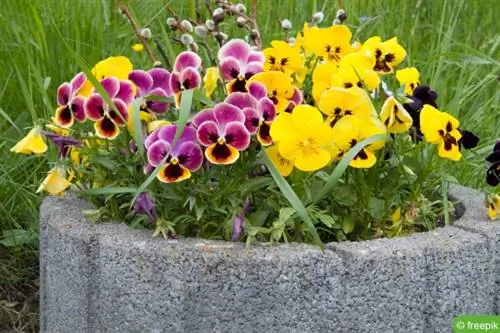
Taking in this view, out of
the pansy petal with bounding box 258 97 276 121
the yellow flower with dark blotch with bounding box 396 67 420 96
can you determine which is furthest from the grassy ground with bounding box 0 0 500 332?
the pansy petal with bounding box 258 97 276 121

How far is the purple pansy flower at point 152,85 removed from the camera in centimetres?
191

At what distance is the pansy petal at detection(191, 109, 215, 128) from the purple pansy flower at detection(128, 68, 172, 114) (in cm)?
16

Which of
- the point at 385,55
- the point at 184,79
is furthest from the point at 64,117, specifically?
the point at 385,55

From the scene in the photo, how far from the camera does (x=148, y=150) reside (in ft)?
5.71

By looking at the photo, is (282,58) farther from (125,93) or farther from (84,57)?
(84,57)

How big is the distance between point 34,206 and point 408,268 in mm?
1369

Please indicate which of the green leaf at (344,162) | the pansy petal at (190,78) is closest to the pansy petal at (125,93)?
the pansy petal at (190,78)

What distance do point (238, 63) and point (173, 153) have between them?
0.26m

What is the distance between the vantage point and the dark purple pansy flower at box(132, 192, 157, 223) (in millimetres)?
1754

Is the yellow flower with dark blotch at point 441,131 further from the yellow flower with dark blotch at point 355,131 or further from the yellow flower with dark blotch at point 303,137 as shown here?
the yellow flower with dark blotch at point 303,137

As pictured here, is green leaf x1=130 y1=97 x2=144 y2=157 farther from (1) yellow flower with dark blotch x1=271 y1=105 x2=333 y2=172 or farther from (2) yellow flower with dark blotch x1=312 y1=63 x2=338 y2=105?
(2) yellow flower with dark blotch x1=312 y1=63 x2=338 y2=105

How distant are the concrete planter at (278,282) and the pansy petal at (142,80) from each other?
289 mm

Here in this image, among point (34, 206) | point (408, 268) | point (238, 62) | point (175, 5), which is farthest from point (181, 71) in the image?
point (175, 5)

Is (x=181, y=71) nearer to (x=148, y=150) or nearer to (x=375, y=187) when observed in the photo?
(x=148, y=150)
